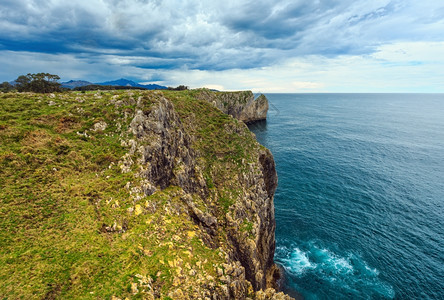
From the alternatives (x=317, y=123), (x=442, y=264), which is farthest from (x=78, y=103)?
(x=317, y=123)

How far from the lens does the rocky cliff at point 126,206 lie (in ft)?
67.3

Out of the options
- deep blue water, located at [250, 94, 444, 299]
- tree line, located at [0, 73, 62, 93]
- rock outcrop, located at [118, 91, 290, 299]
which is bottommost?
deep blue water, located at [250, 94, 444, 299]

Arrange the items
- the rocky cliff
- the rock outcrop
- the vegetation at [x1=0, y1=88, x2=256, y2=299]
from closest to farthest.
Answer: the vegetation at [x1=0, y1=88, x2=256, y2=299] < the rocky cliff < the rock outcrop

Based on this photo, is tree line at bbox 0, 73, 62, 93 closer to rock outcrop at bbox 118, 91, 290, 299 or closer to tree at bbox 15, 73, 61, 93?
tree at bbox 15, 73, 61, 93

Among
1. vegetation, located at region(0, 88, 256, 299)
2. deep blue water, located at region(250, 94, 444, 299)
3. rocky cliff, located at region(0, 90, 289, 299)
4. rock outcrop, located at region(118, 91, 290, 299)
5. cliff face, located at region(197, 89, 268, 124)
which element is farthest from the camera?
cliff face, located at region(197, 89, 268, 124)

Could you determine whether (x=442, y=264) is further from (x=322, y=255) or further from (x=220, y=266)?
(x=220, y=266)

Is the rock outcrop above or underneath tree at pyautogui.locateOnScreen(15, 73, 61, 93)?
underneath

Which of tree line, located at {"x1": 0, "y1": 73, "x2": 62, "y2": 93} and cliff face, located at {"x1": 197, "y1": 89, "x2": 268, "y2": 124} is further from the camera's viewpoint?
cliff face, located at {"x1": 197, "y1": 89, "x2": 268, "y2": 124}

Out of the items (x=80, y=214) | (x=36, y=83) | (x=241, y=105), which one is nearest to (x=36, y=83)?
(x=36, y=83)

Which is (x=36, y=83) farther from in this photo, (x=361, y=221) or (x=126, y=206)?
(x=361, y=221)

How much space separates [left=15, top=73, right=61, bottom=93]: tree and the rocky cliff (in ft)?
120

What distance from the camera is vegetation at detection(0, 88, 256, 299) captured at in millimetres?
19641

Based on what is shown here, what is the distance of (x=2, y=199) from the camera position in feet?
76.3

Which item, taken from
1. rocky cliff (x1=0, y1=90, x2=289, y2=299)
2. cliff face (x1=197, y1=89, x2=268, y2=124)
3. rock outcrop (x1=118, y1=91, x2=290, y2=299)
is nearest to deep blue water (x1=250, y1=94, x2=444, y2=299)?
rock outcrop (x1=118, y1=91, x2=290, y2=299)
